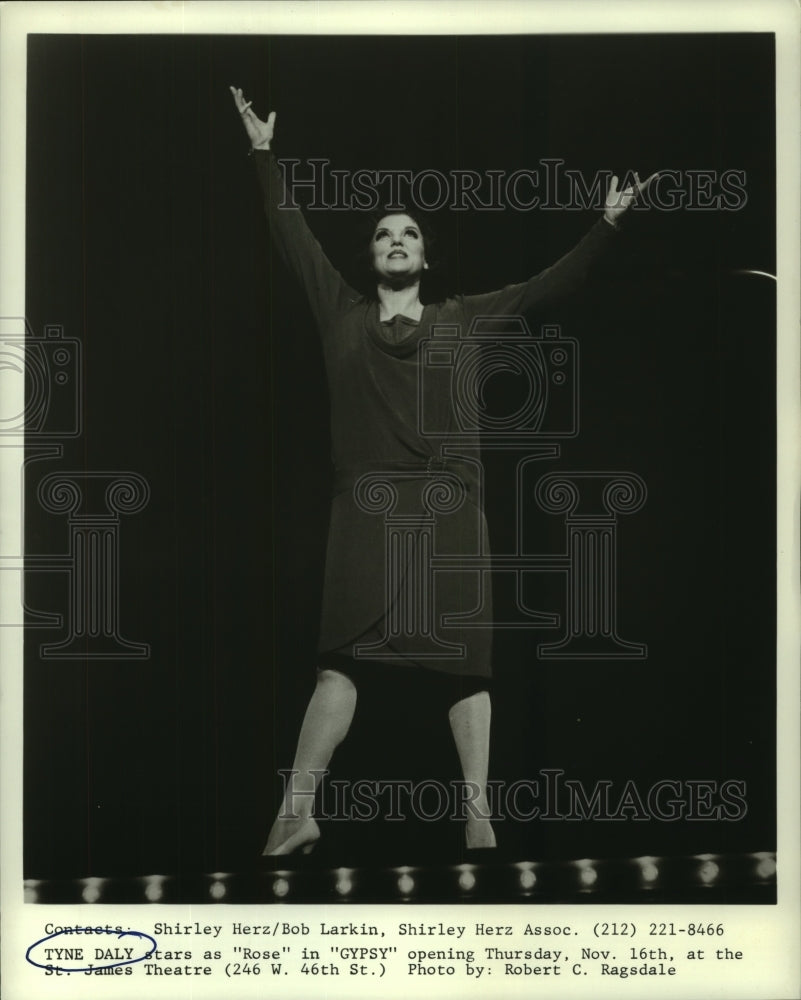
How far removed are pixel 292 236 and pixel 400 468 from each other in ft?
1.64

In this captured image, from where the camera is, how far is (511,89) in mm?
2031

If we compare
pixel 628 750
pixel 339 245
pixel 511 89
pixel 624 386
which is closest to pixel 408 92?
pixel 511 89

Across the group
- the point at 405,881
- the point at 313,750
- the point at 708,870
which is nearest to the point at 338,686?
the point at 313,750

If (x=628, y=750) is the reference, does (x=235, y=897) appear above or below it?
below

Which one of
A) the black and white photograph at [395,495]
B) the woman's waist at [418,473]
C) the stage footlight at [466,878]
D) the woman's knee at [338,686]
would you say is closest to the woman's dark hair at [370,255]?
the black and white photograph at [395,495]

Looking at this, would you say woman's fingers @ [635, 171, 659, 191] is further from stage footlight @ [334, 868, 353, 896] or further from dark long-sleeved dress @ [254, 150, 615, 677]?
stage footlight @ [334, 868, 353, 896]

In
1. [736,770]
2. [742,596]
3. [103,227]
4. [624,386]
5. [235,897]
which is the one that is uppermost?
[103,227]

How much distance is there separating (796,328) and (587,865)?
3.65 ft

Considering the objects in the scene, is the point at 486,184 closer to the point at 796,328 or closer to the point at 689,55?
the point at 689,55

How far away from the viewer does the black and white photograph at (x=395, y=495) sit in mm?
2012

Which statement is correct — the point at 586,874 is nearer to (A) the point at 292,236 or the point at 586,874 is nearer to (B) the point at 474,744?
(B) the point at 474,744

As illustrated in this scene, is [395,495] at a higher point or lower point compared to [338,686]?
higher

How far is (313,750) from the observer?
2.02 meters

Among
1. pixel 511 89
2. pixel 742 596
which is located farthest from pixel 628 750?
pixel 511 89
